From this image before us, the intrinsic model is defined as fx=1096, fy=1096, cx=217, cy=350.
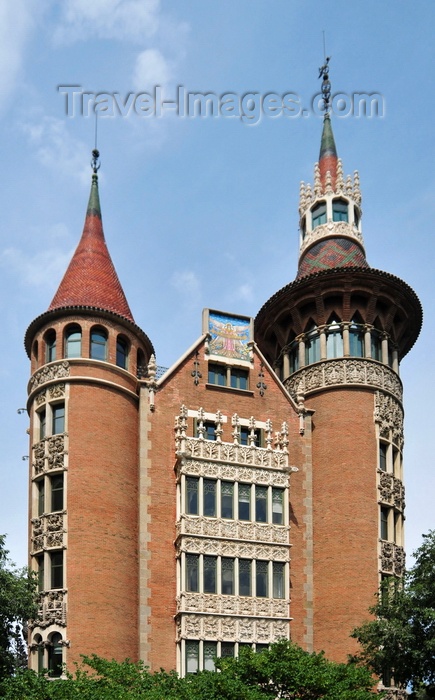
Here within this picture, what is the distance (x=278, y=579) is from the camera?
141 feet

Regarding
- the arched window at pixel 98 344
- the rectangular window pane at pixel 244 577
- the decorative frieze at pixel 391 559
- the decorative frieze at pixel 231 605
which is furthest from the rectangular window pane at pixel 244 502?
the arched window at pixel 98 344

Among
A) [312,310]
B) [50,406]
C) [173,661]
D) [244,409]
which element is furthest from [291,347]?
[173,661]

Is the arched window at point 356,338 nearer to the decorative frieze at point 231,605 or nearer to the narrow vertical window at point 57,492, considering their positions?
the decorative frieze at point 231,605

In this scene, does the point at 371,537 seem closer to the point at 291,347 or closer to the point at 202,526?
the point at 202,526

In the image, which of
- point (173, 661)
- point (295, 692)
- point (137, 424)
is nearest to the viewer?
point (295, 692)

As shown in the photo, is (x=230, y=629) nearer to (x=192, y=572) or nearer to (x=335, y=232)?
(x=192, y=572)

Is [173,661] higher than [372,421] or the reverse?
the reverse

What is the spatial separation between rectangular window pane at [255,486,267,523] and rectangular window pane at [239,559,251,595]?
1.80 metres

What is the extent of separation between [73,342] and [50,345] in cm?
128

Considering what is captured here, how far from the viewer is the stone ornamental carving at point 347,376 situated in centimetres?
4647

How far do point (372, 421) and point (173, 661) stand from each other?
1292 cm

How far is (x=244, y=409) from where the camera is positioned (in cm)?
4572

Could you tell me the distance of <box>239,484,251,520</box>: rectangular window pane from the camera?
141ft

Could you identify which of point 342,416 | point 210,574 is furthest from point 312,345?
point 210,574
